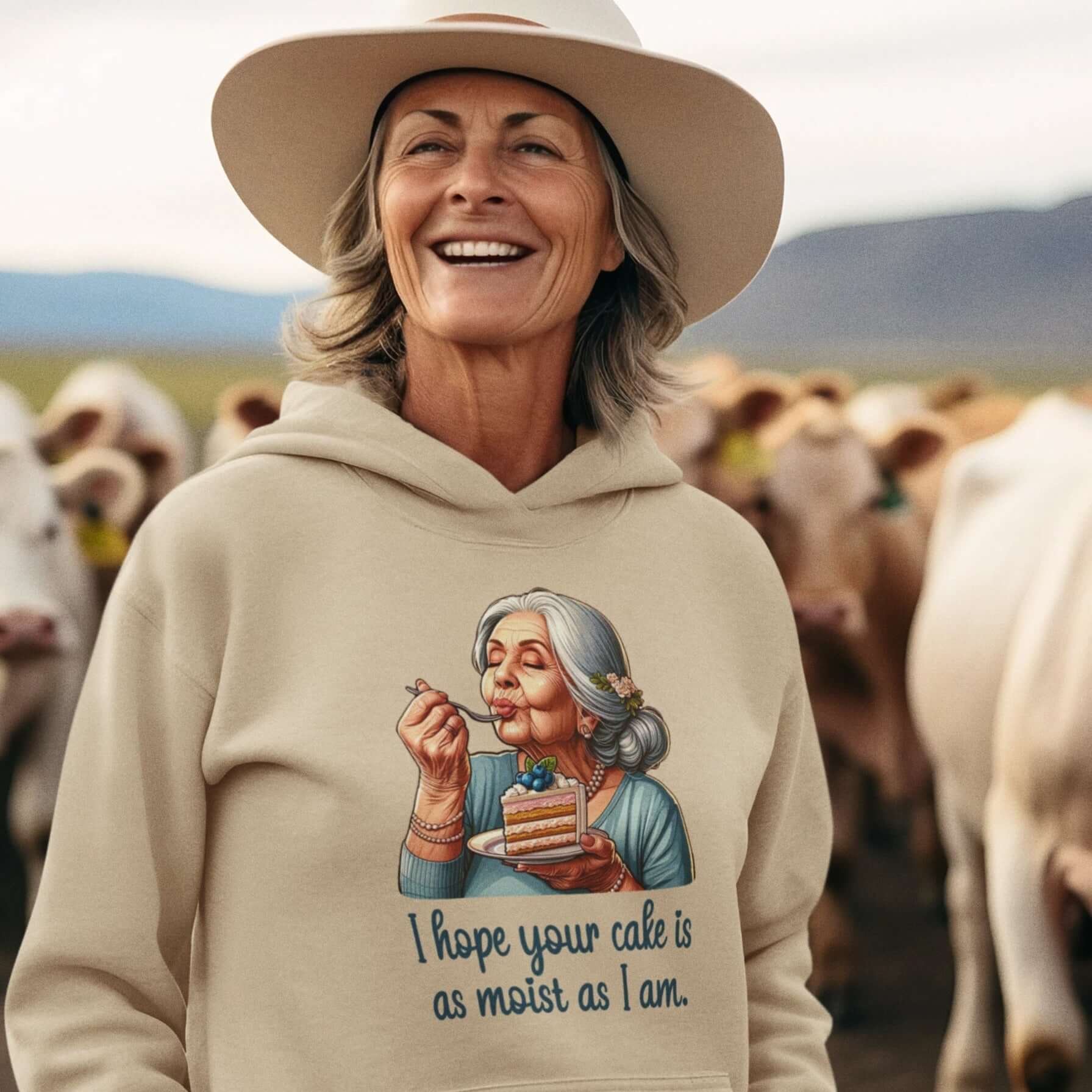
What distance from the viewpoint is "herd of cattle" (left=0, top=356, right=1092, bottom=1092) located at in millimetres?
3803

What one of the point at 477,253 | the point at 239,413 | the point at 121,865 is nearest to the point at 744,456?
the point at 239,413

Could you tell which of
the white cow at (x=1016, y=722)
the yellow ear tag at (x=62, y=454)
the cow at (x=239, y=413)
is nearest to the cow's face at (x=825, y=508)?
the white cow at (x=1016, y=722)

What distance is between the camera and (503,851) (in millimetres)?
1375

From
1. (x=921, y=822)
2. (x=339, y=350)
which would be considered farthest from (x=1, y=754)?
(x=339, y=350)

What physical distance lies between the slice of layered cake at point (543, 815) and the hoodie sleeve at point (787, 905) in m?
0.27

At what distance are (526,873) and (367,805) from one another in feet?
0.47

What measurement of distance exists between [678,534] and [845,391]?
6.23m

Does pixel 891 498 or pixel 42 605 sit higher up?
pixel 891 498

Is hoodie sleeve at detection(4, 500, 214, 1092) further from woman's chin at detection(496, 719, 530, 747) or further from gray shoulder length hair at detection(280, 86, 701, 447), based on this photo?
gray shoulder length hair at detection(280, 86, 701, 447)

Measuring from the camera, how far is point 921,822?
6902mm

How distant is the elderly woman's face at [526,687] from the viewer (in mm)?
1405

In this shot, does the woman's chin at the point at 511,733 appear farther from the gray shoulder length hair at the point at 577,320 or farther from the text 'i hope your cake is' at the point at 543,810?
the gray shoulder length hair at the point at 577,320

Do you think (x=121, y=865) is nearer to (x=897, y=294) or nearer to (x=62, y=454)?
(x=62, y=454)

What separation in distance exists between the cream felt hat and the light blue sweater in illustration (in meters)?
0.59
